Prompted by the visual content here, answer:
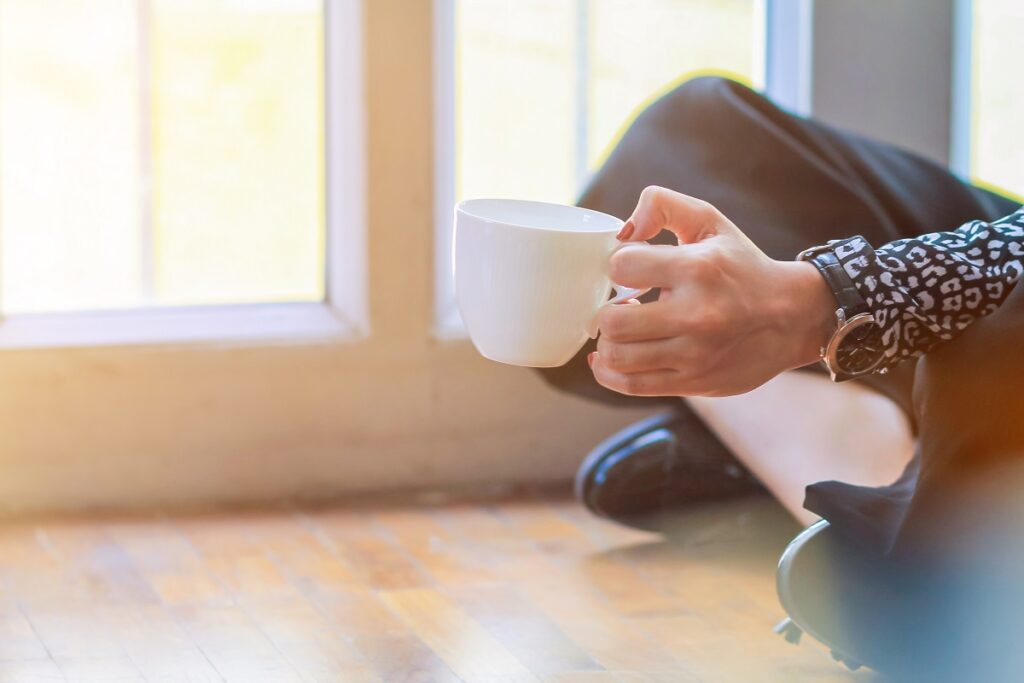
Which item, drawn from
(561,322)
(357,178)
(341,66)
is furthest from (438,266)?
(561,322)

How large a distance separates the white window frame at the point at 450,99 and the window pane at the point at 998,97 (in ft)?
0.91

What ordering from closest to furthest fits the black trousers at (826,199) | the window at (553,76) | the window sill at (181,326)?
the black trousers at (826,199) < the window sill at (181,326) < the window at (553,76)

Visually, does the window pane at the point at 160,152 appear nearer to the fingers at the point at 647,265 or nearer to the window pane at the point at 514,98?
the window pane at the point at 514,98

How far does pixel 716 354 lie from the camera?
25.8 inches

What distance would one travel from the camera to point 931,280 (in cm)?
69

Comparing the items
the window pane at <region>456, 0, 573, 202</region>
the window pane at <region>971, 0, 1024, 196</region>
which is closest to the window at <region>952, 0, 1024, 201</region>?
the window pane at <region>971, 0, 1024, 196</region>

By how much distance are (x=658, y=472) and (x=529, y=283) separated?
0.71m

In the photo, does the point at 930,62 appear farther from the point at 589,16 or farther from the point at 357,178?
the point at 357,178

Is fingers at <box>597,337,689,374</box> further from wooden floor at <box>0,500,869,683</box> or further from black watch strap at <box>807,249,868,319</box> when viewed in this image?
wooden floor at <box>0,500,869,683</box>

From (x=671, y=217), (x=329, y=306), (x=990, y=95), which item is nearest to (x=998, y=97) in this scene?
(x=990, y=95)

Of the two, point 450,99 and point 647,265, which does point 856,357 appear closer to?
point 647,265

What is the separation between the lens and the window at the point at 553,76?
1622 millimetres

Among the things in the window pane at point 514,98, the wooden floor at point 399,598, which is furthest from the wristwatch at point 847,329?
the window pane at point 514,98

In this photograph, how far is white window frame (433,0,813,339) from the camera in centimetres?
159
